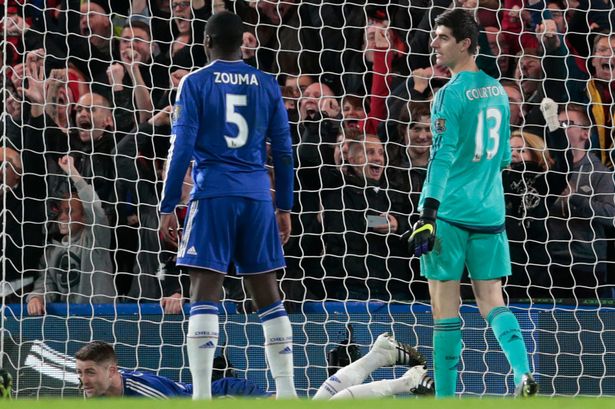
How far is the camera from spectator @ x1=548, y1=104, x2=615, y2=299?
25.2 feet

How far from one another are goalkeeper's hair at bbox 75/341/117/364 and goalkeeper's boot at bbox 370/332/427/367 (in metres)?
1.41

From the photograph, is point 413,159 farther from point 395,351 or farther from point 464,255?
point 464,255

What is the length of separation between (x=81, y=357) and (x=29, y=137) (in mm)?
2035

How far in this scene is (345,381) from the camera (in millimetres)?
6762

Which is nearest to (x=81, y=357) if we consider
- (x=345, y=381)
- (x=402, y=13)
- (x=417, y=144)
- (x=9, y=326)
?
(x=9, y=326)

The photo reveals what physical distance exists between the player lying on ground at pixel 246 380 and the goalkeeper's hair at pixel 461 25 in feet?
5.80

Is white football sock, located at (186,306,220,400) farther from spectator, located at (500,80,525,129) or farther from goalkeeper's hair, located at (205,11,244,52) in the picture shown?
spectator, located at (500,80,525,129)

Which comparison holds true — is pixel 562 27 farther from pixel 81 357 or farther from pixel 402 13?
pixel 81 357

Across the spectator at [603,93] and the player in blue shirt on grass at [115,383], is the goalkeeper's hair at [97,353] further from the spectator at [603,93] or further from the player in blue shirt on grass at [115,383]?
the spectator at [603,93]

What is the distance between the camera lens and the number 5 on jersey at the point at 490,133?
589cm

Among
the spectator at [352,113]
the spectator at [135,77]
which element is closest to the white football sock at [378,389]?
the spectator at [352,113]

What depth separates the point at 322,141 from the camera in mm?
8062

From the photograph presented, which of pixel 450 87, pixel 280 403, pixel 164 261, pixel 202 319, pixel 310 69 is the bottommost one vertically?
pixel 280 403

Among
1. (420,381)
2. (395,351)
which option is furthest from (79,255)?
(420,381)
